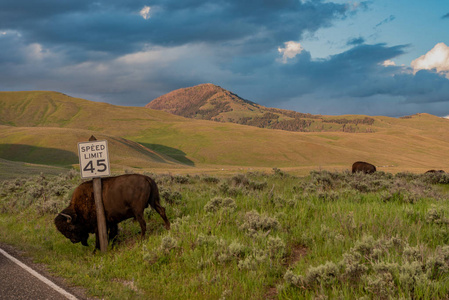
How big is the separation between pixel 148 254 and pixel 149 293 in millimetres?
1106

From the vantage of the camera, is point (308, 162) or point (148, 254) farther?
point (308, 162)

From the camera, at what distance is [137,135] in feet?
504

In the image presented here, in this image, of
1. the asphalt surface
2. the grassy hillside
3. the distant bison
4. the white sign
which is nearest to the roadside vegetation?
the asphalt surface

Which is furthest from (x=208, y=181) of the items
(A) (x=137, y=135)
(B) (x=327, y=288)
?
(A) (x=137, y=135)

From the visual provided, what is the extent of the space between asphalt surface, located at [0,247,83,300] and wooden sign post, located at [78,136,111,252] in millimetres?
1732

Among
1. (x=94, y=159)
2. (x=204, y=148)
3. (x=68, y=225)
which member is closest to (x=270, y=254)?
(x=94, y=159)

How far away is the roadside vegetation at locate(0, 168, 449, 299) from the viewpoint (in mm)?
5348

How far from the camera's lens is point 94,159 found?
8.95m

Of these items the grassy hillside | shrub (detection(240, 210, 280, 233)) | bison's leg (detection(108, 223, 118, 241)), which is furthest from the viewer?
the grassy hillside

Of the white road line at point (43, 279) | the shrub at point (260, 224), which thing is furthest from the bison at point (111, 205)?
the shrub at point (260, 224)

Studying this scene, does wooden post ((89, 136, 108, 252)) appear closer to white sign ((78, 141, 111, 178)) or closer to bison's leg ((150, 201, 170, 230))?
white sign ((78, 141, 111, 178))

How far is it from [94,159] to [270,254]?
17.4 ft

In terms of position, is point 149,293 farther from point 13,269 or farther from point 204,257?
point 13,269

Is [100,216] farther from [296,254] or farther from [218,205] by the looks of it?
[296,254]
